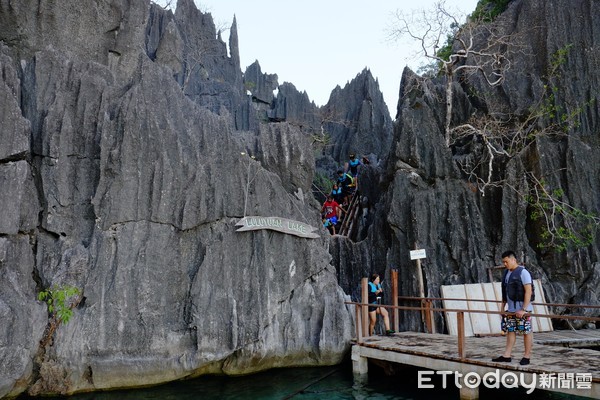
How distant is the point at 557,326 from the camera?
44.9ft

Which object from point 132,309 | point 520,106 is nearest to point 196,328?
point 132,309

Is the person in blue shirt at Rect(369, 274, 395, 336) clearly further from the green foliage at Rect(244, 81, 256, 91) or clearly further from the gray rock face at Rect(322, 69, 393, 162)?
the green foliage at Rect(244, 81, 256, 91)

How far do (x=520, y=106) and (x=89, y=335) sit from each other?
15782 millimetres

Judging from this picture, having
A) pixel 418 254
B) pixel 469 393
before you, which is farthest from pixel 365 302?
pixel 469 393

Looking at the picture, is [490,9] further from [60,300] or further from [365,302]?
[60,300]

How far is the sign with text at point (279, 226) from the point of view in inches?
456

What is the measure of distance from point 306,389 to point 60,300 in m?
5.61

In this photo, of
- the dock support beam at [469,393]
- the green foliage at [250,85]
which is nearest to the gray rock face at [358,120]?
the green foliage at [250,85]

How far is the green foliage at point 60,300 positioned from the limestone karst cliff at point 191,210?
227 mm

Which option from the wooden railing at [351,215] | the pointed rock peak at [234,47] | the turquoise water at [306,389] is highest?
the pointed rock peak at [234,47]

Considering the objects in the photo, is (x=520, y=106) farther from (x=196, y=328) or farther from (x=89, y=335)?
(x=89, y=335)

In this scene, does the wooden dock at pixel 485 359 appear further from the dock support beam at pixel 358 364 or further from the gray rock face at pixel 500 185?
the gray rock face at pixel 500 185

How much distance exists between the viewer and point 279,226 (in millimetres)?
12031

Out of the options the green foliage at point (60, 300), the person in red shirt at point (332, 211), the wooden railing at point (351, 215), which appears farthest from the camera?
the person in red shirt at point (332, 211)
